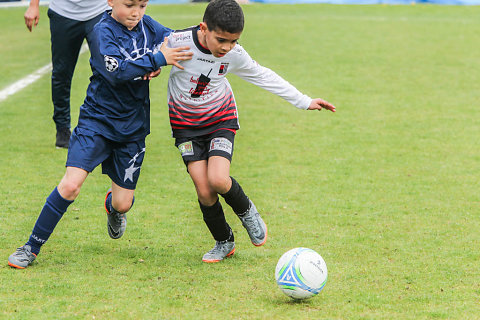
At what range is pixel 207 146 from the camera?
524 centimetres

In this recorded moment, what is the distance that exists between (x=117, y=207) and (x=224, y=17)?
5.29 feet

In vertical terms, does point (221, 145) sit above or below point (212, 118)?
below

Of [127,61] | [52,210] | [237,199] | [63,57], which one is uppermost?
[127,61]

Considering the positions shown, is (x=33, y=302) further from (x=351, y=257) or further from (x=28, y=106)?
(x=28, y=106)

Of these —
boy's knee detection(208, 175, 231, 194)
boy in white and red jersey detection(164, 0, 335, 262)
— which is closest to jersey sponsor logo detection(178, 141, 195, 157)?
boy in white and red jersey detection(164, 0, 335, 262)

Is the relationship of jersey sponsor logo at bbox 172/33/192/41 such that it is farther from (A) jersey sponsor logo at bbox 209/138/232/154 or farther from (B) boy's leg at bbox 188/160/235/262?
(B) boy's leg at bbox 188/160/235/262

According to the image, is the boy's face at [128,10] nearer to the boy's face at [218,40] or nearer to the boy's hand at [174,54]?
the boy's hand at [174,54]

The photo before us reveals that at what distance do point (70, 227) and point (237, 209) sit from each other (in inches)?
61.3

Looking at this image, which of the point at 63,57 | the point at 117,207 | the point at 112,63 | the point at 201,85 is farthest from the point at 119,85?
the point at 63,57

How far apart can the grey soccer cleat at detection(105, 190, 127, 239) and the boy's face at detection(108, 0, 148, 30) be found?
1.42 metres

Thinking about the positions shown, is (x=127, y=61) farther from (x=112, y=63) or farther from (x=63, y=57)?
(x=63, y=57)

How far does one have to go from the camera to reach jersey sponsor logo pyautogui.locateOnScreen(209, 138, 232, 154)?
515 centimetres

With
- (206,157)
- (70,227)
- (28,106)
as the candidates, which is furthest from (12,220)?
(28,106)

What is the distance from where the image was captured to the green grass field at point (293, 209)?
446 centimetres
